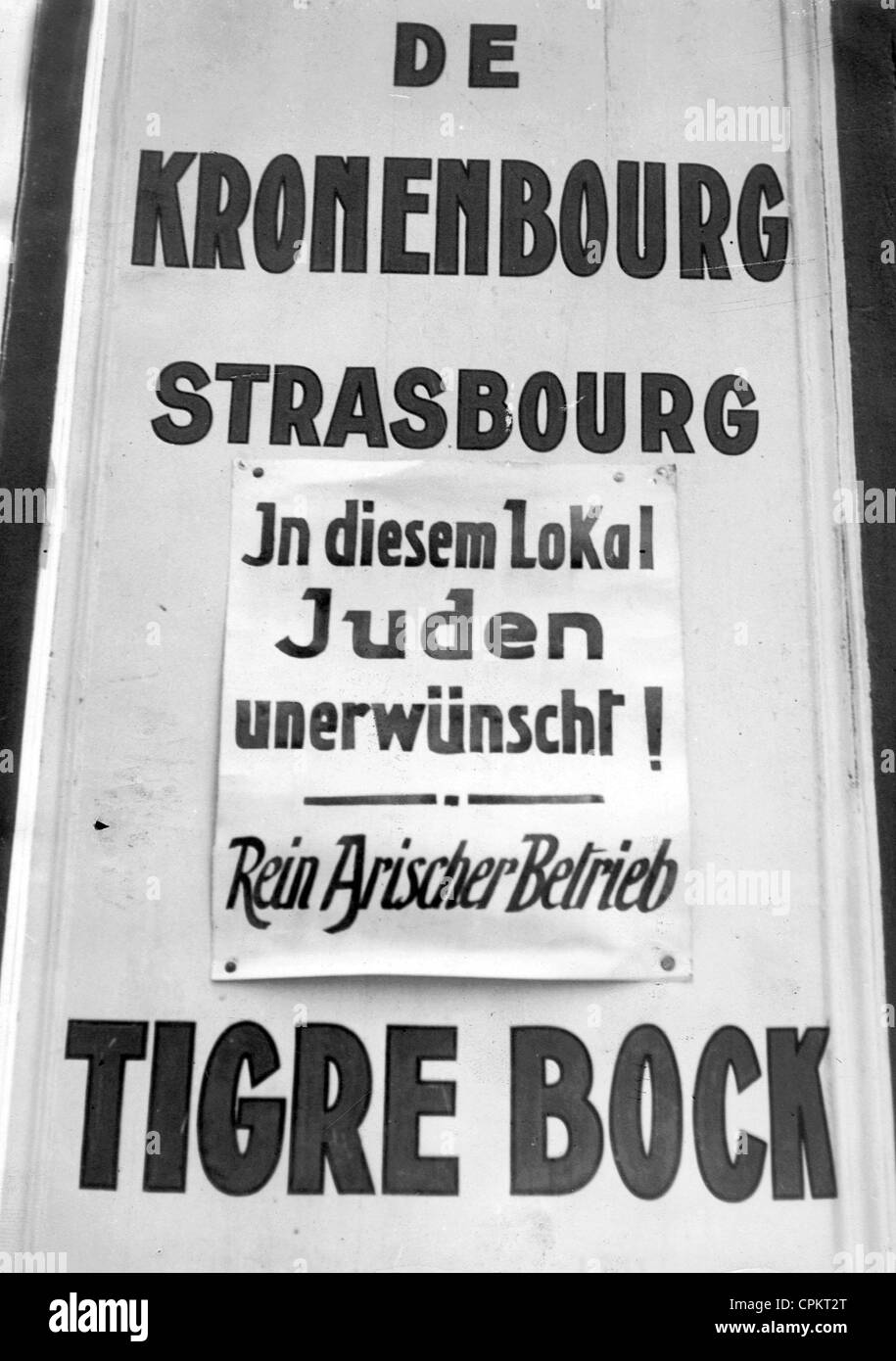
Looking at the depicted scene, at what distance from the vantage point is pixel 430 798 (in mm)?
1974

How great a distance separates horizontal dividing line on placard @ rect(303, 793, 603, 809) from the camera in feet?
6.47

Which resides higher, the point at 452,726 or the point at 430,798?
the point at 452,726

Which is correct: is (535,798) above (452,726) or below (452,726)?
below

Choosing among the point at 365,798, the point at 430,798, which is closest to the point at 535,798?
the point at 430,798

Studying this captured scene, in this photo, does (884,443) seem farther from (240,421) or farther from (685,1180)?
(685,1180)

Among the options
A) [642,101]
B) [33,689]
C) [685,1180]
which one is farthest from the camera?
[642,101]

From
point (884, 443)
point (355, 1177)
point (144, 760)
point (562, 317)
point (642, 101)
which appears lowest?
point (355, 1177)

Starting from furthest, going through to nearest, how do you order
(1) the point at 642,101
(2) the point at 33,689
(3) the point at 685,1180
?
(1) the point at 642,101, (2) the point at 33,689, (3) the point at 685,1180

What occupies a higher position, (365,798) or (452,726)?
(452,726)

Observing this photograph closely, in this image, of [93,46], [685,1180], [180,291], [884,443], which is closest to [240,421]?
[180,291]

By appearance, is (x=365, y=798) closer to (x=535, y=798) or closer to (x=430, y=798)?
(x=430, y=798)

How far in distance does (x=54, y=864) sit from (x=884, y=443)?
155 cm

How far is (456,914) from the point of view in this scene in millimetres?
1950

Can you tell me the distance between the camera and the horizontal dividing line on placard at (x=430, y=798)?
6.47 ft
